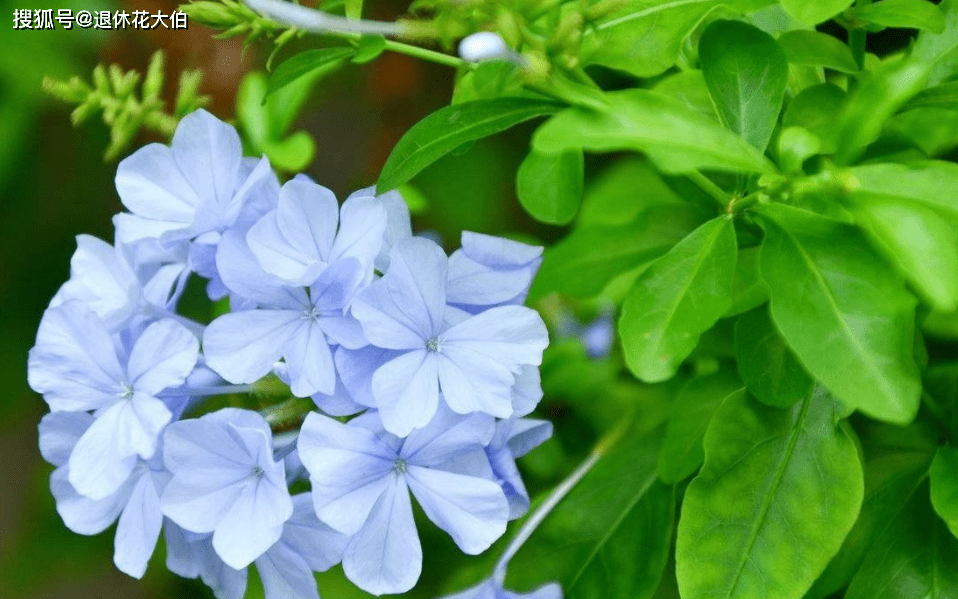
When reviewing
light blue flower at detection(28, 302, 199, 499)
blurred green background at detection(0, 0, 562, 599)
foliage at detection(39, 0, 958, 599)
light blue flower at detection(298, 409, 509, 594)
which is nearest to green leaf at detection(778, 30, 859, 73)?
foliage at detection(39, 0, 958, 599)

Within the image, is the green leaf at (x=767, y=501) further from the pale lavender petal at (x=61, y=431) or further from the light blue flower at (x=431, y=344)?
the pale lavender petal at (x=61, y=431)

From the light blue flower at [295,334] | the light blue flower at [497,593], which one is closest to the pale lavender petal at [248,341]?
the light blue flower at [295,334]

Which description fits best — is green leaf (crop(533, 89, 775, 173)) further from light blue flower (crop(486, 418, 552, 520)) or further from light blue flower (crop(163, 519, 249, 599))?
light blue flower (crop(163, 519, 249, 599))

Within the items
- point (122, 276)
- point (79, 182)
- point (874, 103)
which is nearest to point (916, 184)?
point (874, 103)

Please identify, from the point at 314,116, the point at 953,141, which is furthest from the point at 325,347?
the point at 314,116

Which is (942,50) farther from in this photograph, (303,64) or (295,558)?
(295,558)

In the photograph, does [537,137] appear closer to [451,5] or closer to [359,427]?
[451,5]
